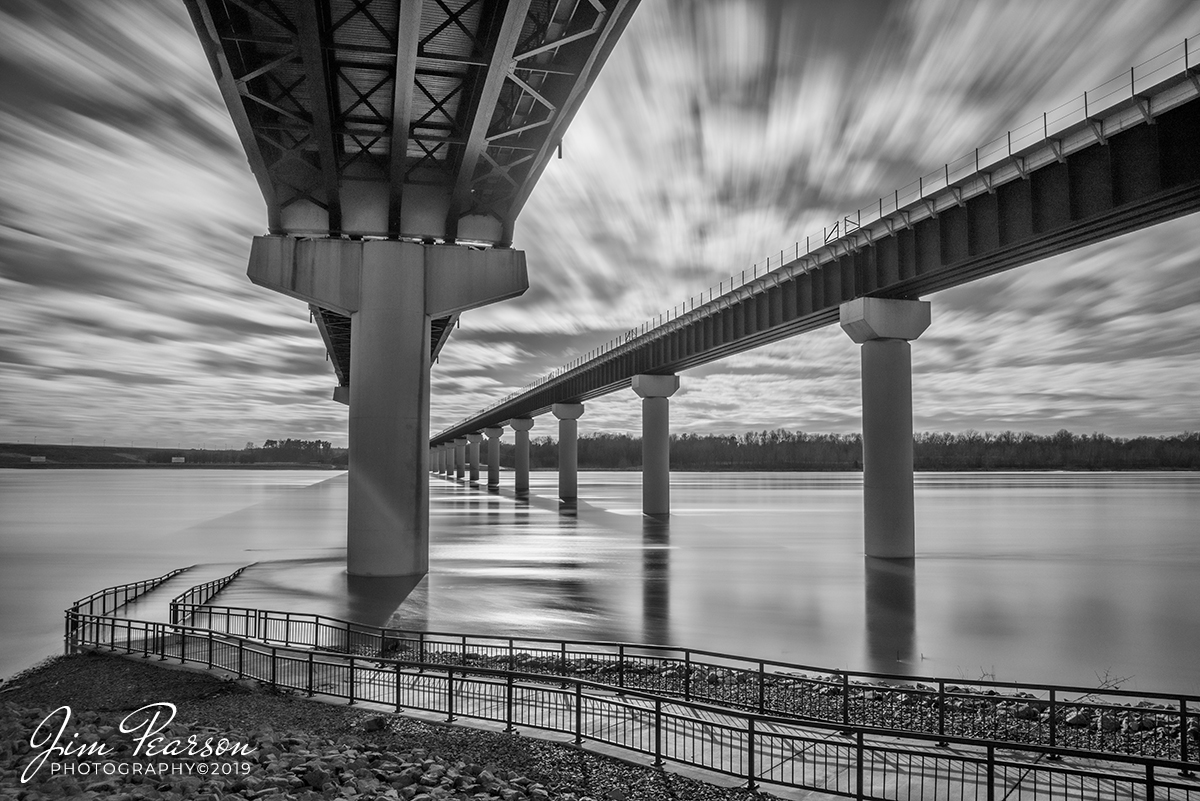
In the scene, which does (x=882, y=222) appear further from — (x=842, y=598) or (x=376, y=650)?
(x=376, y=650)

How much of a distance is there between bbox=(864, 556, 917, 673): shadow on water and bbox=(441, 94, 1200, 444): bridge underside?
11.1 meters

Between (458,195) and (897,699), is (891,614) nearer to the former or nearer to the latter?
(897,699)

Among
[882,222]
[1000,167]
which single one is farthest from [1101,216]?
[882,222]

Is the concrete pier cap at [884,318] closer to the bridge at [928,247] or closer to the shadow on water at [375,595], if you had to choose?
the bridge at [928,247]

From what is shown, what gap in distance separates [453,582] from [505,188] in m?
13.8

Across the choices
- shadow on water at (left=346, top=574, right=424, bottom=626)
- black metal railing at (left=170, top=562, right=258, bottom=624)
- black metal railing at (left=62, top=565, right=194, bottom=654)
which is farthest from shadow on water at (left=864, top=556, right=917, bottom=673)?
black metal railing at (left=62, top=565, right=194, bottom=654)

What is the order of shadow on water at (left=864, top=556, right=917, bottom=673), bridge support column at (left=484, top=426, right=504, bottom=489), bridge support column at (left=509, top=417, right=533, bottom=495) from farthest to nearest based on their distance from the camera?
1. bridge support column at (left=484, top=426, right=504, bottom=489)
2. bridge support column at (left=509, top=417, right=533, bottom=495)
3. shadow on water at (left=864, top=556, right=917, bottom=673)

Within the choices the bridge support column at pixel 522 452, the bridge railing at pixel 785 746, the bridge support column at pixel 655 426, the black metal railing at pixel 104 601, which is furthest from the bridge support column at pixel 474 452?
the bridge railing at pixel 785 746

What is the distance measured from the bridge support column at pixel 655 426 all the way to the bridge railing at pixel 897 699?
4628 centimetres

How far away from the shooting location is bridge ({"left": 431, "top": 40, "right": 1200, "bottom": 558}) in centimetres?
2153

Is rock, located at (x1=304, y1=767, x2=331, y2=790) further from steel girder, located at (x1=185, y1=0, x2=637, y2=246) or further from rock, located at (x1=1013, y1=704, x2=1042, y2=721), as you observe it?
steel girder, located at (x1=185, y1=0, x2=637, y2=246)

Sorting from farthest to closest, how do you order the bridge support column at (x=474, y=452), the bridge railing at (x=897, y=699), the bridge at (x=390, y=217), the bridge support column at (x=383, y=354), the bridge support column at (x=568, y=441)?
the bridge support column at (x=474, y=452)
the bridge support column at (x=568, y=441)
the bridge support column at (x=383, y=354)
the bridge at (x=390, y=217)
the bridge railing at (x=897, y=699)

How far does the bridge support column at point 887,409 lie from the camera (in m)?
34.5

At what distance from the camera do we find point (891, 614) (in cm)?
2427
